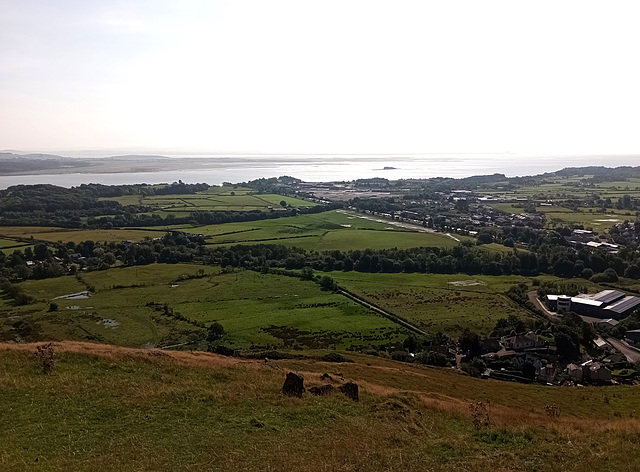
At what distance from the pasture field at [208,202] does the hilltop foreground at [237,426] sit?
351 feet

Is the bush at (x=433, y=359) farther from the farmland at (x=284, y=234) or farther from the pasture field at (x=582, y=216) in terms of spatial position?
the pasture field at (x=582, y=216)

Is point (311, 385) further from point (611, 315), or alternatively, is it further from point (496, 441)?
point (611, 315)

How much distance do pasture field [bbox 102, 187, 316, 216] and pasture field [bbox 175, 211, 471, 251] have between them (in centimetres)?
2191

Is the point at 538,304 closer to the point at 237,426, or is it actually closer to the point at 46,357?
the point at 237,426

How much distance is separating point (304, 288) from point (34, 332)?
3180 centimetres

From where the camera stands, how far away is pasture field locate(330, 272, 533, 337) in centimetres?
4953

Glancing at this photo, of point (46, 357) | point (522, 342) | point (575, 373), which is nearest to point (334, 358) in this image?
point (522, 342)

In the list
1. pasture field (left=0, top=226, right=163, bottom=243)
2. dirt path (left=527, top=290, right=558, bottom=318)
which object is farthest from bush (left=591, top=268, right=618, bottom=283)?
pasture field (left=0, top=226, right=163, bottom=243)

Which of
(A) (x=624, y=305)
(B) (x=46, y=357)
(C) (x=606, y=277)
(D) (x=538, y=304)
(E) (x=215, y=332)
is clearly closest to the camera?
(B) (x=46, y=357)

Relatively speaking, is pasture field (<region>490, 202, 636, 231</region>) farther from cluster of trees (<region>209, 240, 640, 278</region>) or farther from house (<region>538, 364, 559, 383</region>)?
house (<region>538, 364, 559, 383</region>)

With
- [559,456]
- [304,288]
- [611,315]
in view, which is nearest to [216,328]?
[304,288]

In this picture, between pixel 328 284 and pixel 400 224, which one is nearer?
pixel 328 284

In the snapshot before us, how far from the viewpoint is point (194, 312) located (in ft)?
169

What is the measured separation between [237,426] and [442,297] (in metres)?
47.4
